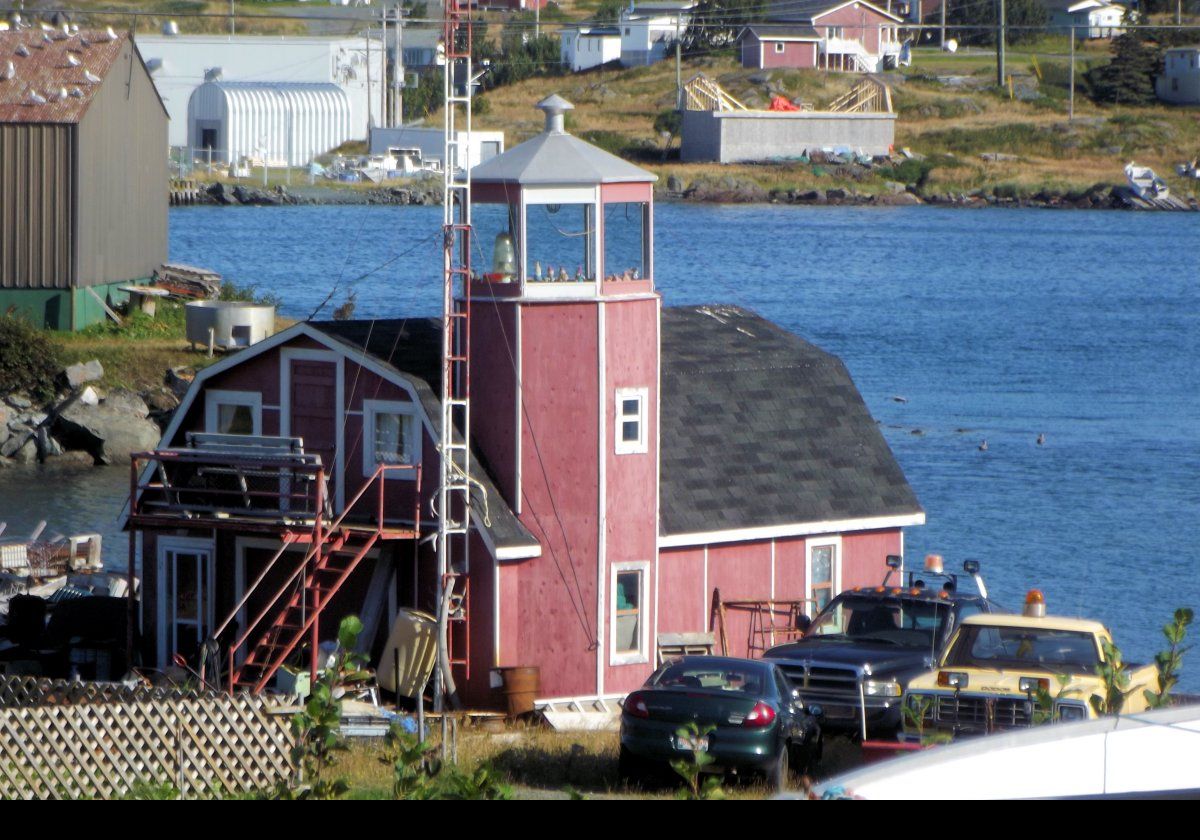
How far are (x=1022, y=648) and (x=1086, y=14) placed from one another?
167737 millimetres

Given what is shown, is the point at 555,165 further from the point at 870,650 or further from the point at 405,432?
the point at 870,650

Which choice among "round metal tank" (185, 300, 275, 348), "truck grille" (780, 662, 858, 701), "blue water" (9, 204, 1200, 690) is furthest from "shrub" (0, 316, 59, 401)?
"truck grille" (780, 662, 858, 701)

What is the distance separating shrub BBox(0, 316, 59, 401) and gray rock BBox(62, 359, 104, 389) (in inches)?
21.6

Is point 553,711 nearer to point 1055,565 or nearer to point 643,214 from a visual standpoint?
point 643,214

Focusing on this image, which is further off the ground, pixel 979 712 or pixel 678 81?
pixel 678 81

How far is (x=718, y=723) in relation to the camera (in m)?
16.1

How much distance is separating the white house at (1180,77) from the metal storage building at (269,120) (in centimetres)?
6559

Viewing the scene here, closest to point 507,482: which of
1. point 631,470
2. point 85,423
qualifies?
point 631,470

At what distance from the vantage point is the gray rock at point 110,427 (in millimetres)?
45719

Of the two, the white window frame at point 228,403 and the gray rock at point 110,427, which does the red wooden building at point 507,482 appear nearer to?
the white window frame at point 228,403

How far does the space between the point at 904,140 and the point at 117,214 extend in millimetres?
105209

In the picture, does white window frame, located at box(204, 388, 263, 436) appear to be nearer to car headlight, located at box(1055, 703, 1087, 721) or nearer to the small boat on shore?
car headlight, located at box(1055, 703, 1087, 721)

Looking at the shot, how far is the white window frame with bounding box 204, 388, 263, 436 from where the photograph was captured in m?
23.7

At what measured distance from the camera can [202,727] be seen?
15.5 m
